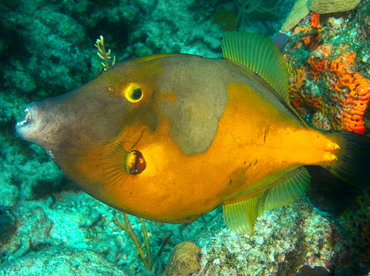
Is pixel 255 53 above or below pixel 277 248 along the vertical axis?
above

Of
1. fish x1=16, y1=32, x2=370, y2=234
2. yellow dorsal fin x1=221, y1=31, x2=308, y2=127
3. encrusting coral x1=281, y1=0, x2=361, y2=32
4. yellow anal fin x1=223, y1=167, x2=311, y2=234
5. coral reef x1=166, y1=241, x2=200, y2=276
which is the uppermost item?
encrusting coral x1=281, y1=0, x2=361, y2=32

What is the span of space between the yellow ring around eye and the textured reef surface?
1.92 m

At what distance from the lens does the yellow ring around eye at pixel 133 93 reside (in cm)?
111

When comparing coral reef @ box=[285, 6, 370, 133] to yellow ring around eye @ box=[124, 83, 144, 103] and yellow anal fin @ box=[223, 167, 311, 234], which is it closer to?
yellow anal fin @ box=[223, 167, 311, 234]

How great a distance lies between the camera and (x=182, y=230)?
3.61 metres

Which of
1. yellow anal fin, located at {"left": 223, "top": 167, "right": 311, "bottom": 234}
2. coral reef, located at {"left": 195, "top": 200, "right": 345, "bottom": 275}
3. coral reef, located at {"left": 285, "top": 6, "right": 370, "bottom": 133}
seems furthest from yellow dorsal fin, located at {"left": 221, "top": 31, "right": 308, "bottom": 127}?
coral reef, located at {"left": 195, "top": 200, "right": 345, "bottom": 275}

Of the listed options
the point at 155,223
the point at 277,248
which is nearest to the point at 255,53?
the point at 277,248

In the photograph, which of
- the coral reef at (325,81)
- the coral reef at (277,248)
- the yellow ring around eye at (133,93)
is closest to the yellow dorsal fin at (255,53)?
the yellow ring around eye at (133,93)

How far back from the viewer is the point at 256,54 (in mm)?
1373

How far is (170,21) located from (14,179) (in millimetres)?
5101

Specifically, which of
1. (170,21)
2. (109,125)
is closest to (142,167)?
(109,125)

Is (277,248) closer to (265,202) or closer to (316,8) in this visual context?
(265,202)

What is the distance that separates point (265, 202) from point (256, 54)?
3.33ft

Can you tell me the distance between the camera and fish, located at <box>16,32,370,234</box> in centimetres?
106
